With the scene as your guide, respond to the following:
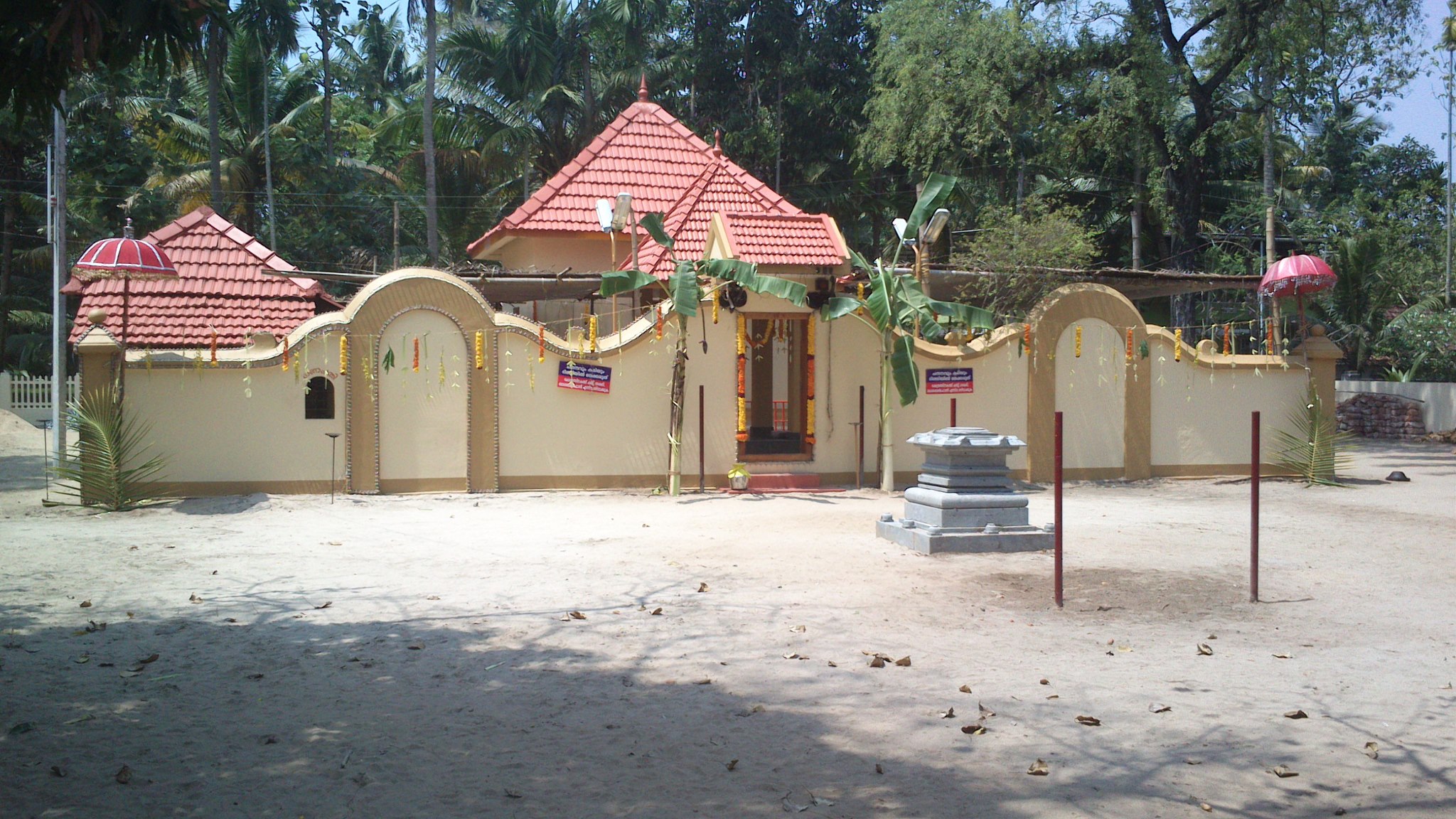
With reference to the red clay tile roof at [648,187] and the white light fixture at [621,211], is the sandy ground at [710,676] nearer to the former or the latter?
the white light fixture at [621,211]

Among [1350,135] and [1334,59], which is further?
[1350,135]

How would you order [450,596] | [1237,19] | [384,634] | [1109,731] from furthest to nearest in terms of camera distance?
1. [1237,19]
2. [450,596]
3. [384,634]
4. [1109,731]

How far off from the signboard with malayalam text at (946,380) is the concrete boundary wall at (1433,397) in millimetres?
17126

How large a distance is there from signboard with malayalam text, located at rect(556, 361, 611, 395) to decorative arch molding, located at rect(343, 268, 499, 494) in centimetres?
96

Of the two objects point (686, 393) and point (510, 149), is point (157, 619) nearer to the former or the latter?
point (686, 393)

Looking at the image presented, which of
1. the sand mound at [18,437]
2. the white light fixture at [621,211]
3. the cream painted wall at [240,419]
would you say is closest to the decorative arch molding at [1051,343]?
the white light fixture at [621,211]

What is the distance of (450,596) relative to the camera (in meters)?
8.46

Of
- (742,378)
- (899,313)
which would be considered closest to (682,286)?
(742,378)

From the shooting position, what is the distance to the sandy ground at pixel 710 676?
A: 4641 mm

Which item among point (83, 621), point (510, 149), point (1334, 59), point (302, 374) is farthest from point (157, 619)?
point (510, 149)

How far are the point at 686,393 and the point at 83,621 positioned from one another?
30.3 ft

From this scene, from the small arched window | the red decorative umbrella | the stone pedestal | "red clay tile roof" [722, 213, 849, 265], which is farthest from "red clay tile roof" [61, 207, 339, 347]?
the stone pedestal

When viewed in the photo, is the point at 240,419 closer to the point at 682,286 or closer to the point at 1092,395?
the point at 682,286

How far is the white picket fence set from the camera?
2838 cm
